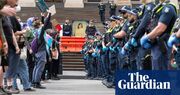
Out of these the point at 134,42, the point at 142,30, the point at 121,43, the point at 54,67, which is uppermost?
the point at 142,30

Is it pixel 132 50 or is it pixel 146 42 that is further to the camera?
pixel 132 50

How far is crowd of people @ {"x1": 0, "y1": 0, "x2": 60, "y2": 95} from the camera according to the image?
A: 1275 centimetres

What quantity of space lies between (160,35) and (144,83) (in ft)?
8.84

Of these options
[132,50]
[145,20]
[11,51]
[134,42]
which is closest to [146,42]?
[145,20]

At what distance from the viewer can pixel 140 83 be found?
847cm

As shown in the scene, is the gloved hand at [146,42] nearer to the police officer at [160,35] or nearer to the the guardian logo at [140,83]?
the police officer at [160,35]

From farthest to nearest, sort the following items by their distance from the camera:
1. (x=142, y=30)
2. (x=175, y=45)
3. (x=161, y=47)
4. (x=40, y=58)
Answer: (x=40, y=58) → (x=142, y=30) → (x=161, y=47) → (x=175, y=45)

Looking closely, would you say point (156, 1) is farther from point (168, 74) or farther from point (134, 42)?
point (168, 74)

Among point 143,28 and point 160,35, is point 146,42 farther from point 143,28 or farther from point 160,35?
point 143,28

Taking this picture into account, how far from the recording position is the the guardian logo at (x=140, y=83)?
27.7 ft

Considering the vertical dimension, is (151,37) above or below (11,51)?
above

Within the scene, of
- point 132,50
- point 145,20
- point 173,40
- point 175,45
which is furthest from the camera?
point 132,50

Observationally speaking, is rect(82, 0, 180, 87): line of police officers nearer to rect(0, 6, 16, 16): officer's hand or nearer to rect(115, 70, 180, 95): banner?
rect(115, 70, 180, 95): banner

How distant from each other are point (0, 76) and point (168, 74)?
4.93 m
